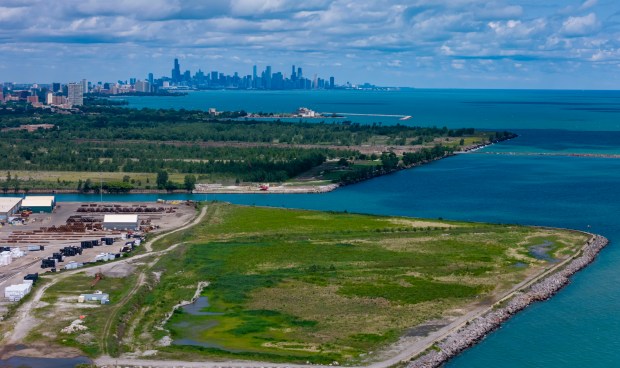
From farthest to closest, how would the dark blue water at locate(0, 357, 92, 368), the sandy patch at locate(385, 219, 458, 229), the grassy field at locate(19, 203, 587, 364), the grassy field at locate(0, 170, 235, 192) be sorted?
the grassy field at locate(0, 170, 235, 192), the sandy patch at locate(385, 219, 458, 229), the grassy field at locate(19, 203, 587, 364), the dark blue water at locate(0, 357, 92, 368)

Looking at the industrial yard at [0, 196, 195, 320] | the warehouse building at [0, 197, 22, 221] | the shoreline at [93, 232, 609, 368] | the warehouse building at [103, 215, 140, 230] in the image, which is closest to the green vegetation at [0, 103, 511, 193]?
the industrial yard at [0, 196, 195, 320]

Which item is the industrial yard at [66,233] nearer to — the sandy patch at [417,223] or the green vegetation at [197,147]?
the green vegetation at [197,147]

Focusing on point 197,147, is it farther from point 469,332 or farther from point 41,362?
point 41,362

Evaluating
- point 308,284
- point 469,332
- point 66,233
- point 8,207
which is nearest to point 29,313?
point 308,284

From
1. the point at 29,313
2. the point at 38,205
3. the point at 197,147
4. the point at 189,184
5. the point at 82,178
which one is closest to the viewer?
the point at 29,313

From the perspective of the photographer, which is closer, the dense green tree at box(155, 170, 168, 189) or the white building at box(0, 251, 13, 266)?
the white building at box(0, 251, 13, 266)

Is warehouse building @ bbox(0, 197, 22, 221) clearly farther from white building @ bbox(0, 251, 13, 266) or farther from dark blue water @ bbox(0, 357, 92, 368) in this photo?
dark blue water @ bbox(0, 357, 92, 368)

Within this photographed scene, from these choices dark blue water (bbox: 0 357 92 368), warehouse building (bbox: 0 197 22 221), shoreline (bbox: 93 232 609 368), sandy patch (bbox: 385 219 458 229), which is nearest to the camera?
dark blue water (bbox: 0 357 92 368)

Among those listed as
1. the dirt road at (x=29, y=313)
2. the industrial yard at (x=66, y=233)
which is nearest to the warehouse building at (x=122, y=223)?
the industrial yard at (x=66, y=233)
